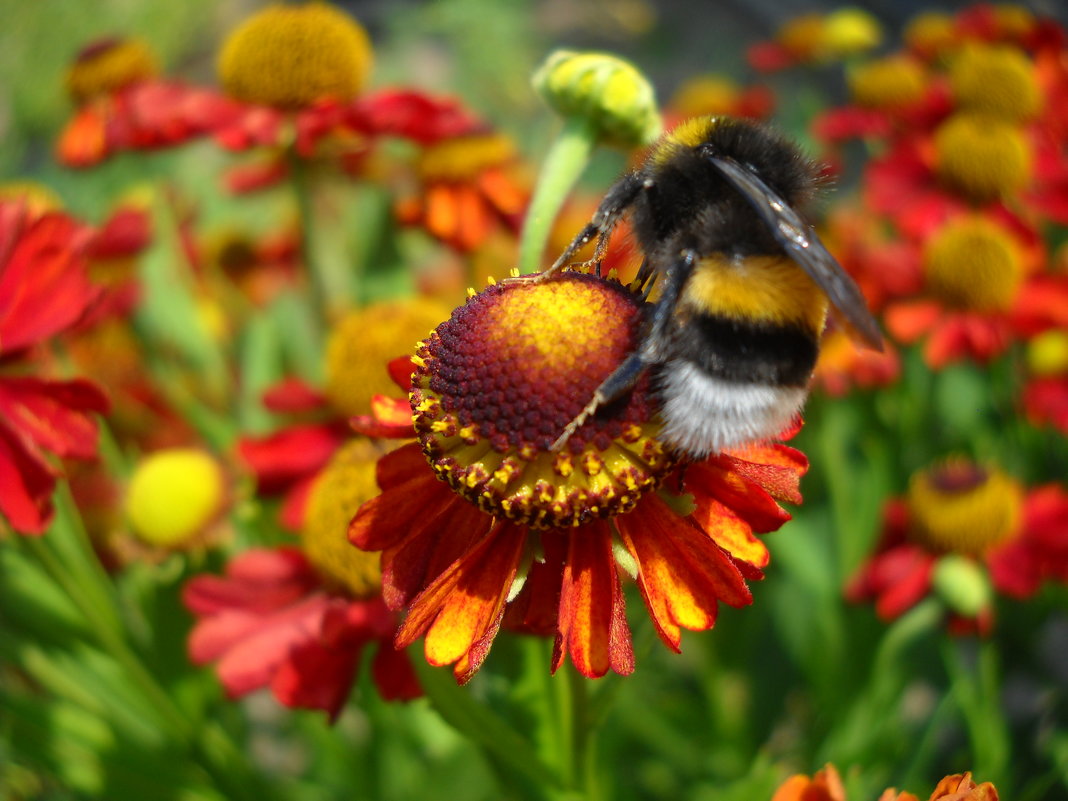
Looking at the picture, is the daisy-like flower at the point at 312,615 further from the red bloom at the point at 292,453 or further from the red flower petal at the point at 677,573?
the red flower petal at the point at 677,573

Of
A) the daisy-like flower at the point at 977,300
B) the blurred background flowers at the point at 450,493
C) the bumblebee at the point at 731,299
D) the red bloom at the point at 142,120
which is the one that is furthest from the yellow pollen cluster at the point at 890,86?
the bumblebee at the point at 731,299

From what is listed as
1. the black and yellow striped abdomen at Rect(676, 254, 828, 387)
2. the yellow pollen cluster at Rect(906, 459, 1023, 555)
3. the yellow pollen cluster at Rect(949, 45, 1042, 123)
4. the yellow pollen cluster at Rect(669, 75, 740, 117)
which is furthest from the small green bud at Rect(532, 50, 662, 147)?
A: the yellow pollen cluster at Rect(669, 75, 740, 117)

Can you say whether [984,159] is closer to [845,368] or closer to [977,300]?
[977,300]

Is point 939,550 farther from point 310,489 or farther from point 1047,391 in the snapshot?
point 310,489

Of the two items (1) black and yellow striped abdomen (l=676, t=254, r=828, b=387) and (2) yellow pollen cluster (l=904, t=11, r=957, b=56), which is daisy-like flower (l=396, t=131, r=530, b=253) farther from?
(2) yellow pollen cluster (l=904, t=11, r=957, b=56)

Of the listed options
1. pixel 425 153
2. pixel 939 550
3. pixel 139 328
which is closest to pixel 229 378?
pixel 139 328
